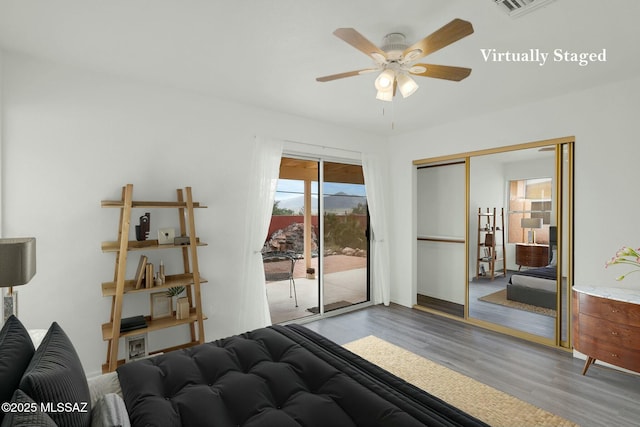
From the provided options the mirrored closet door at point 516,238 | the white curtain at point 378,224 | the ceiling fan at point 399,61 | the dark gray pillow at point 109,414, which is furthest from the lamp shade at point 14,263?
the mirrored closet door at point 516,238

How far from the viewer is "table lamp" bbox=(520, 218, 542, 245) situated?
3598mm

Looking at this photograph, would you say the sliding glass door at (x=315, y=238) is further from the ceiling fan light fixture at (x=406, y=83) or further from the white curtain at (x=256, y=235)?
the ceiling fan light fixture at (x=406, y=83)

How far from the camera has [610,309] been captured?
2.70 m

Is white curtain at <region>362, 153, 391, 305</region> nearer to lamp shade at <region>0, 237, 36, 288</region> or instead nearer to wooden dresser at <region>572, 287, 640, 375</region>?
wooden dresser at <region>572, 287, 640, 375</region>

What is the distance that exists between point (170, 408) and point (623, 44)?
3.60 metres

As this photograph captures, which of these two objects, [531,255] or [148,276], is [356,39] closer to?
[148,276]

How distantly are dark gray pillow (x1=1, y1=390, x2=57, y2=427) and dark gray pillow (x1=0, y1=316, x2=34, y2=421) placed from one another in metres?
0.09

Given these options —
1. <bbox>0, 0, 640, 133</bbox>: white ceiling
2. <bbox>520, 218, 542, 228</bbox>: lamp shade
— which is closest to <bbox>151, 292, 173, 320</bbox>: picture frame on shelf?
<bbox>0, 0, 640, 133</bbox>: white ceiling

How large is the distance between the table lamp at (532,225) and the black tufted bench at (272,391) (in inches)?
114

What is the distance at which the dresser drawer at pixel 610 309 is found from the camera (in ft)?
8.45

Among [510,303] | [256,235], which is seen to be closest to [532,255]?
[510,303]

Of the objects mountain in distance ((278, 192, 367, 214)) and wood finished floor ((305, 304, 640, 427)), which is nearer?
wood finished floor ((305, 304, 640, 427))

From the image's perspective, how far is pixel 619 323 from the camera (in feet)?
8.68

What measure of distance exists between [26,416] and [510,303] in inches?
174
